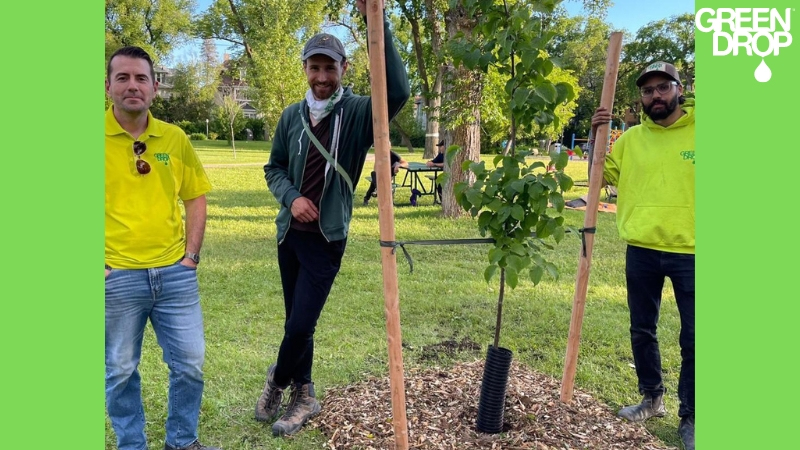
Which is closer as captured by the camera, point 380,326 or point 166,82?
point 380,326

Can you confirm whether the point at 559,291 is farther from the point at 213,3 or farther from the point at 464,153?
the point at 213,3

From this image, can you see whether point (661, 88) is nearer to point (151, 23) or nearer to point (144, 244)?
point (144, 244)

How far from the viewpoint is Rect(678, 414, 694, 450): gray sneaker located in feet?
11.1

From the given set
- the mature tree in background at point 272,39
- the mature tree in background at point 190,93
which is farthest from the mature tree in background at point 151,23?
the mature tree in background at point 272,39

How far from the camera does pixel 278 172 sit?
335cm

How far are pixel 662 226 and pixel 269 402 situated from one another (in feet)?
8.63

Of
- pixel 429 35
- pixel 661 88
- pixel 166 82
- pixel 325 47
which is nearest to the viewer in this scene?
pixel 325 47

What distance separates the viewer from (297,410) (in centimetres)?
351

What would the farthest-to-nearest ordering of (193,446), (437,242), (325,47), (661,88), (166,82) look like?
(166,82) < (661,88) < (193,446) < (325,47) < (437,242)

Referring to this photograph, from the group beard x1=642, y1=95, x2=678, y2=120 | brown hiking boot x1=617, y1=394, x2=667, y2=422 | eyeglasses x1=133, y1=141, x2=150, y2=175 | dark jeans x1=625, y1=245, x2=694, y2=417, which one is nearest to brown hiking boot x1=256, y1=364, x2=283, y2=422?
eyeglasses x1=133, y1=141, x2=150, y2=175

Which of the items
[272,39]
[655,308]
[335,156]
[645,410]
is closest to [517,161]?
[335,156]

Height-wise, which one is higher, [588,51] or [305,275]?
[588,51]

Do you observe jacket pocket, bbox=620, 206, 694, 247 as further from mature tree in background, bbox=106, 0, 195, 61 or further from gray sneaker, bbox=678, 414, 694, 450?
mature tree in background, bbox=106, 0, 195, 61

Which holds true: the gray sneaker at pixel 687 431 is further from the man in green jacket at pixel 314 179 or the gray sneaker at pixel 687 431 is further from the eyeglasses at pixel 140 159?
the eyeglasses at pixel 140 159
